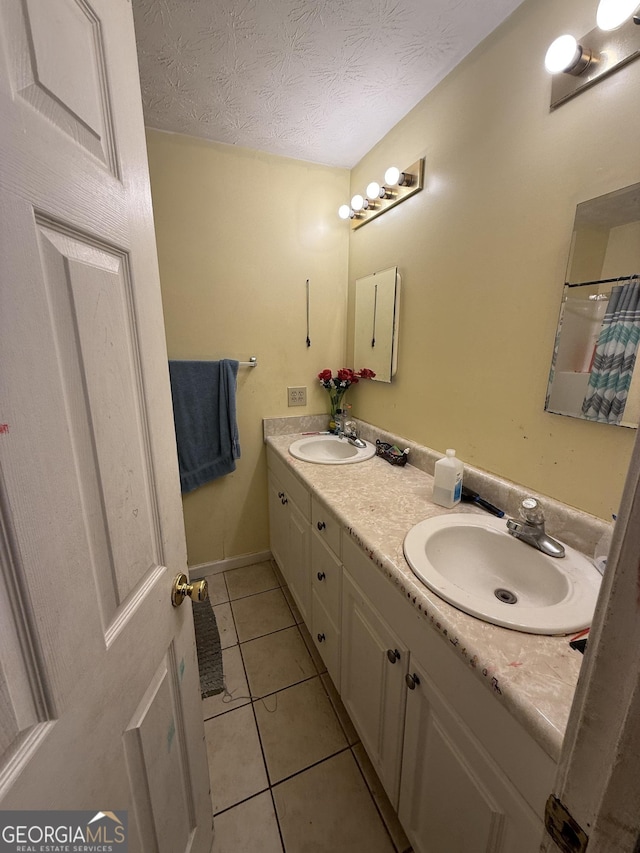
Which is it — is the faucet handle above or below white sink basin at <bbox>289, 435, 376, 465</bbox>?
above

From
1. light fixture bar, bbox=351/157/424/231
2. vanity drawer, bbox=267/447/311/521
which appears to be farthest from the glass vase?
light fixture bar, bbox=351/157/424/231

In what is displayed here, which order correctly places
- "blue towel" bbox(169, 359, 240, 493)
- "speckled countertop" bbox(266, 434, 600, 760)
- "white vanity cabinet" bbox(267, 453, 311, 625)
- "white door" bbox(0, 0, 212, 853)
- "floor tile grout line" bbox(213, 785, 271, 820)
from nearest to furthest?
"white door" bbox(0, 0, 212, 853)
"speckled countertop" bbox(266, 434, 600, 760)
"floor tile grout line" bbox(213, 785, 271, 820)
"white vanity cabinet" bbox(267, 453, 311, 625)
"blue towel" bbox(169, 359, 240, 493)

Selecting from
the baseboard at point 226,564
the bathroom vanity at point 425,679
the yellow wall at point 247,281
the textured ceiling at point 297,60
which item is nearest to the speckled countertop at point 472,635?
the bathroom vanity at point 425,679

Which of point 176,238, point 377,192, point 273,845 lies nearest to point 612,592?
point 273,845

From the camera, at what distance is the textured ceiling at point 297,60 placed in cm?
96

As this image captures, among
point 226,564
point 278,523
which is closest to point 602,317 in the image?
point 278,523

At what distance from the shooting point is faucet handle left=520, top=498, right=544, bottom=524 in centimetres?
87

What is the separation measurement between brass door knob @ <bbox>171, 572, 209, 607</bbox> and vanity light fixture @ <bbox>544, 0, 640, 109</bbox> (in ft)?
4.73

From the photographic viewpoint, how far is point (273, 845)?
92cm

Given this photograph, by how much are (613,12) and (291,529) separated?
1851 millimetres

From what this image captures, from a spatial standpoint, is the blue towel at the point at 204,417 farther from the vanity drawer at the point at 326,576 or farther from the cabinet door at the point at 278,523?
the vanity drawer at the point at 326,576

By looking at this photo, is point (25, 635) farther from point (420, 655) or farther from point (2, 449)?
point (420, 655)

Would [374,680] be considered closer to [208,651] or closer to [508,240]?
[208,651]

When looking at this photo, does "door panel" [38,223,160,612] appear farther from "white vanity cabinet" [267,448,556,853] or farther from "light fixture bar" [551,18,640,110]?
"light fixture bar" [551,18,640,110]
